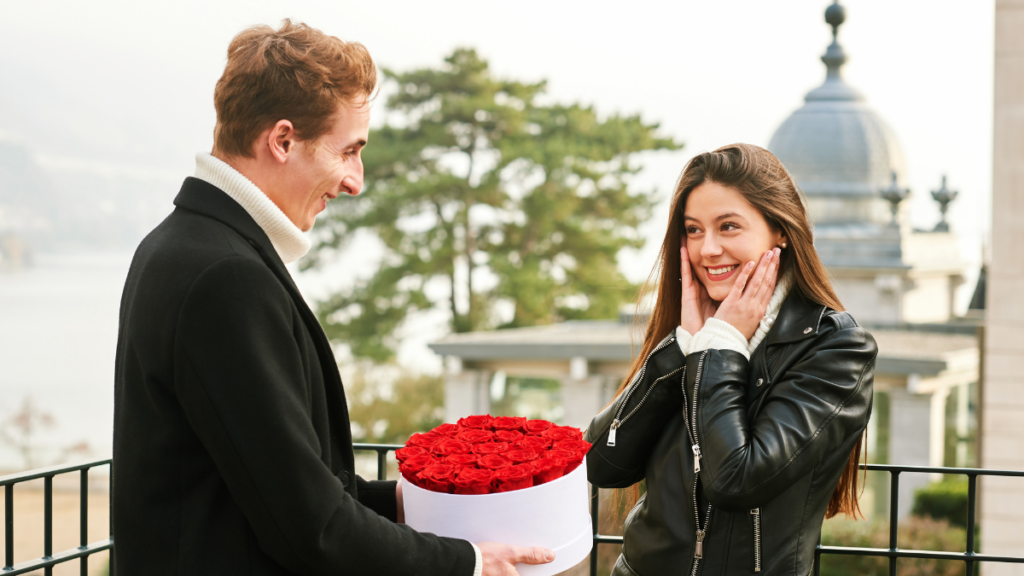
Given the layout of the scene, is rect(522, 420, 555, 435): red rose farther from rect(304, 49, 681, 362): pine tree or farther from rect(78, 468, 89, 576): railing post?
rect(304, 49, 681, 362): pine tree

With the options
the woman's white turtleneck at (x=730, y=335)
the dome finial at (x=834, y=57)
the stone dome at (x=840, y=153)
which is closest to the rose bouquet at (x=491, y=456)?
the woman's white turtleneck at (x=730, y=335)

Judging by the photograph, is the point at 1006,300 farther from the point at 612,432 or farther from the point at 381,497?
the point at 381,497

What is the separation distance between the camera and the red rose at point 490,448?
1.91m

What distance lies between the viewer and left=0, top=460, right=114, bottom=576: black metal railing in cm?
236

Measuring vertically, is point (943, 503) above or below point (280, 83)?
below

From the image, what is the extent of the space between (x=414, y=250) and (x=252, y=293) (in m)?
24.5


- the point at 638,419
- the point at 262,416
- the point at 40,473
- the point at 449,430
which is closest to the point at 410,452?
the point at 449,430

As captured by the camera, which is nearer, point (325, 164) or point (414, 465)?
point (325, 164)

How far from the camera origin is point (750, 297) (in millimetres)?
2186

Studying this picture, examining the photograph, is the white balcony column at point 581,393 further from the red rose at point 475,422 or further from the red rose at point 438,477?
the red rose at point 438,477

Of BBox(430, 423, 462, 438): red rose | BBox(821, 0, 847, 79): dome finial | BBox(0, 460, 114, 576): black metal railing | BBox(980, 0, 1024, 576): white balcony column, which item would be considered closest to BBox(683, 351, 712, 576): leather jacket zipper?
BBox(430, 423, 462, 438): red rose

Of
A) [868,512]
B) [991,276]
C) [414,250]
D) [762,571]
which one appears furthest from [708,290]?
[414,250]

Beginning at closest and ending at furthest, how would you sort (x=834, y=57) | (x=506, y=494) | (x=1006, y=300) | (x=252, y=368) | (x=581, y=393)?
(x=252, y=368)
(x=506, y=494)
(x=1006, y=300)
(x=581, y=393)
(x=834, y=57)

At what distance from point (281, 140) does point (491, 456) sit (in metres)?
0.75
